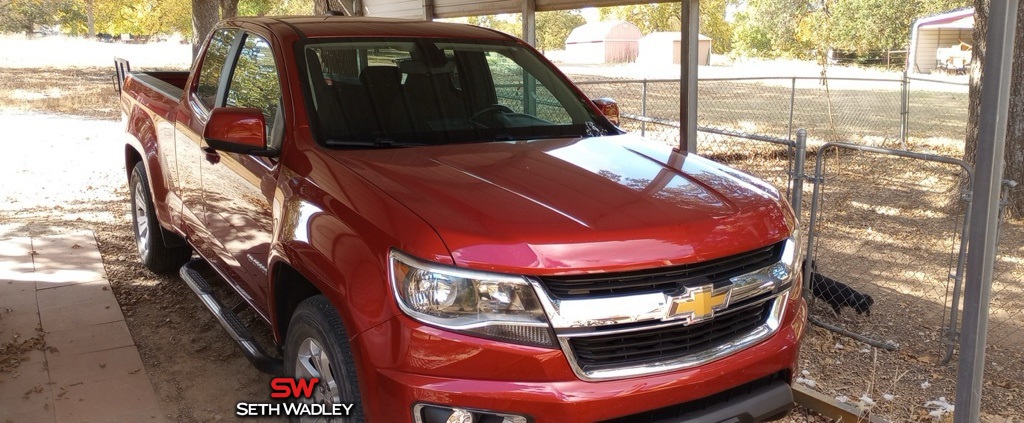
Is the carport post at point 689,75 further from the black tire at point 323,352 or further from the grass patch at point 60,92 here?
the grass patch at point 60,92

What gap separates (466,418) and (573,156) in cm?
129

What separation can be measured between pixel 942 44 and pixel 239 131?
153ft

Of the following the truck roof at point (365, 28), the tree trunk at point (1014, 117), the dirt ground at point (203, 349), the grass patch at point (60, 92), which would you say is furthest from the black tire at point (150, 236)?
the grass patch at point (60, 92)

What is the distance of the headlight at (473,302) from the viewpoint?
247 centimetres

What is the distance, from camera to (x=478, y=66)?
4.20 metres

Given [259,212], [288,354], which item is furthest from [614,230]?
[259,212]

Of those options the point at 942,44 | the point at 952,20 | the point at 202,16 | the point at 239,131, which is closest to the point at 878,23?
the point at 942,44

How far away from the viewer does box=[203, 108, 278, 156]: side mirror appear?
3.34 meters

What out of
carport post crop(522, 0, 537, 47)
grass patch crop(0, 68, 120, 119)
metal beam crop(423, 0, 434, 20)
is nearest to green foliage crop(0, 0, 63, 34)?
grass patch crop(0, 68, 120, 119)

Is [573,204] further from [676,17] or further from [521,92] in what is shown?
[676,17]

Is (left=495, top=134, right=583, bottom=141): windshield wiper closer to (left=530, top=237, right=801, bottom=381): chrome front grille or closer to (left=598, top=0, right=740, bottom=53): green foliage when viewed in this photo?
(left=530, top=237, right=801, bottom=381): chrome front grille

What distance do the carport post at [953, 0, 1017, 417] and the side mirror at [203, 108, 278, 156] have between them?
2.58 metres

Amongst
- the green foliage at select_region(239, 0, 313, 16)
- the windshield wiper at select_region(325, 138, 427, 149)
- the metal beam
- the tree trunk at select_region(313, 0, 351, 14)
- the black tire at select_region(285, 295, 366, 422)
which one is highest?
the green foliage at select_region(239, 0, 313, 16)

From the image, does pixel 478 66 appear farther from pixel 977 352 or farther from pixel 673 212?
pixel 977 352
